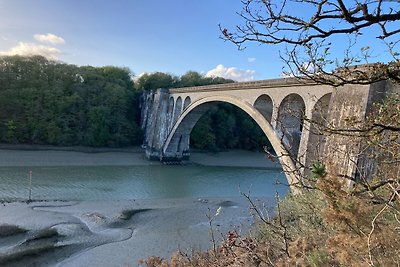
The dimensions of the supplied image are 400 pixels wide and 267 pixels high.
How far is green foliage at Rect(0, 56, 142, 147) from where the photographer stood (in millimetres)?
→ 26312

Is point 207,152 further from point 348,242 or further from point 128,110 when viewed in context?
point 348,242

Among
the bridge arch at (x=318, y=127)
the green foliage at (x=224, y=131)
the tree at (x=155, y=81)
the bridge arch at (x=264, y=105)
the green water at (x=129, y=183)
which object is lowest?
the green water at (x=129, y=183)

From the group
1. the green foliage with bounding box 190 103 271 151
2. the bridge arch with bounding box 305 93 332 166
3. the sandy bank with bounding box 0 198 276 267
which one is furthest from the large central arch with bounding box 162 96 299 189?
the bridge arch with bounding box 305 93 332 166

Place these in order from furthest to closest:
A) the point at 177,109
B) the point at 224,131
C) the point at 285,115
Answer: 1. the point at 224,131
2. the point at 177,109
3. the point at 285,115

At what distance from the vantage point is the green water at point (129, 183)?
16.1 meters

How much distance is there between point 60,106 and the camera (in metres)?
27.8

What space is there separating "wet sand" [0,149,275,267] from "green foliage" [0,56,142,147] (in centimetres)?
1438

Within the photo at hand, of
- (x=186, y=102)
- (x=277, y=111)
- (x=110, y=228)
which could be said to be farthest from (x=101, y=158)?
(x=277, y=111)

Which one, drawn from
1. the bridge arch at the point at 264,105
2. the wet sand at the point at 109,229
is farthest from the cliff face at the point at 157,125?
the bridge arch at the point at 264,105

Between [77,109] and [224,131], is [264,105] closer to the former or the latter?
[77,109]

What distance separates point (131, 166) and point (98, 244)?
585 inches

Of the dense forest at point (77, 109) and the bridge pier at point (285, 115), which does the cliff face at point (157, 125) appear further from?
the dense forest at point (77, 109)

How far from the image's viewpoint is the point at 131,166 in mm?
24844

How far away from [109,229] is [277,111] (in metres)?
6.95
